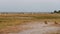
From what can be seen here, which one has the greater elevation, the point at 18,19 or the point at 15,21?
the point at 15,21

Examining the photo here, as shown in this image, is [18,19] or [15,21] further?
[18,19]

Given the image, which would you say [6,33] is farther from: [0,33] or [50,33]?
[50,33]

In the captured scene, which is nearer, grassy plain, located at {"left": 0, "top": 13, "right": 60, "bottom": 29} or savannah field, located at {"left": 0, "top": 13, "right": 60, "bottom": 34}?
savannah field, located at {"left": 0, "top": 13, "right": 60, "bottom": 34}

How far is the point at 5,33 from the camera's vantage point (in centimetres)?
2336

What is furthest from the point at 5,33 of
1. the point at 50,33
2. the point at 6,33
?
the point at 50,33

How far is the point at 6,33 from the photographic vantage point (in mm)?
23391

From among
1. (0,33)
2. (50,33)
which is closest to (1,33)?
(0,33)

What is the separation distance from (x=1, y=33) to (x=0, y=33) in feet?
0.43

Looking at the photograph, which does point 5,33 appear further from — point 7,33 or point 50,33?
point 50,33

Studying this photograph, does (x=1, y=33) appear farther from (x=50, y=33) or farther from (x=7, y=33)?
(x=50, y=33)

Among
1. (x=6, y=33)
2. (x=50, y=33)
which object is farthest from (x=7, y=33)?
(x=50, y=33)

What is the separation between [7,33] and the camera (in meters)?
23.4

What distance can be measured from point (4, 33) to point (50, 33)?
541cm

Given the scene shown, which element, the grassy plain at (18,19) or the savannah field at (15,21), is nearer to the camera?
the savannah field at (15,21)
